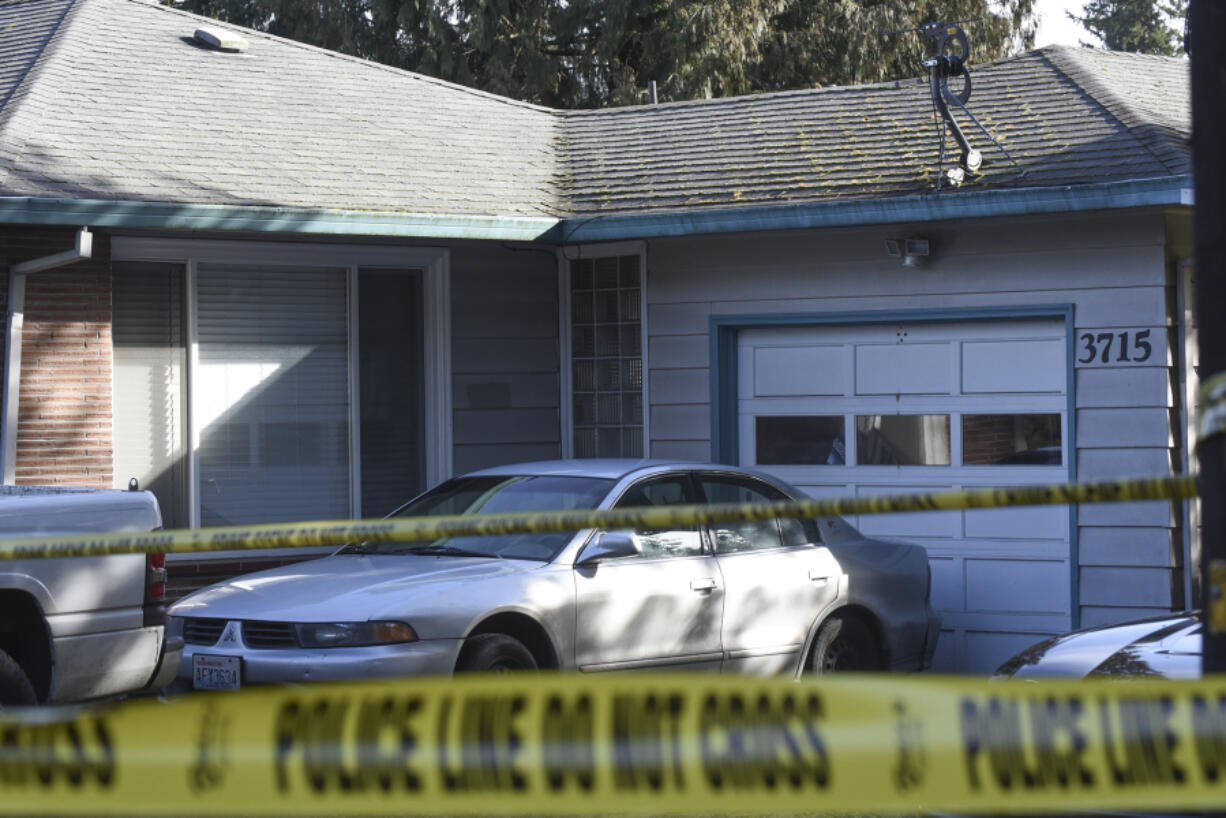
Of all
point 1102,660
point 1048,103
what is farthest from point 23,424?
point 1048,103

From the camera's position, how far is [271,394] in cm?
1121

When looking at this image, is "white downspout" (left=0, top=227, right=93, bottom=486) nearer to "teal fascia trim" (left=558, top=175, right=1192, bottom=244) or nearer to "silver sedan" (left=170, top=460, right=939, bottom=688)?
"silver sedan" (left=170, top=460, right=939, bottom=688)

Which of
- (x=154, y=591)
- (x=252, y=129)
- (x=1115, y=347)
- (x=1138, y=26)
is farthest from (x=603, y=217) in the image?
(x=1138, y=26)

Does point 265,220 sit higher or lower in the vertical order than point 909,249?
higher

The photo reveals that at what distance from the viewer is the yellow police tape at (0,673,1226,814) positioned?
2.85 meters

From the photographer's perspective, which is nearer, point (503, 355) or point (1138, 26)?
point (503, 355)

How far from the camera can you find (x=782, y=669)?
27.7 feet

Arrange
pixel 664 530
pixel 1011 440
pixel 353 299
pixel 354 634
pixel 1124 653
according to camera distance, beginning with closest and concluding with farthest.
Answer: pixel 1124 653 < pixel 354 634 < pixel 664 530 < pixel 1011 440 < pixel 353 299

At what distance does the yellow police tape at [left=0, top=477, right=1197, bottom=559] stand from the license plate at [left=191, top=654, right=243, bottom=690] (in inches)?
127

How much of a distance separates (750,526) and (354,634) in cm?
254

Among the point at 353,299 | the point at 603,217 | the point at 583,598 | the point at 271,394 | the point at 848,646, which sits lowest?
the point at 848,646

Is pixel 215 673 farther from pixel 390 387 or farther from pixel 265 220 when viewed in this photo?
pixel 390 387

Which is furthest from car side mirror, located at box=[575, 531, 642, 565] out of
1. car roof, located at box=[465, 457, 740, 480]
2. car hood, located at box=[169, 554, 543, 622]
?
car roof, located at box=[465, 457, 740, 480]

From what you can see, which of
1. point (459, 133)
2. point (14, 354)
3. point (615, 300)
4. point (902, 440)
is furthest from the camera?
point (459, 133)
